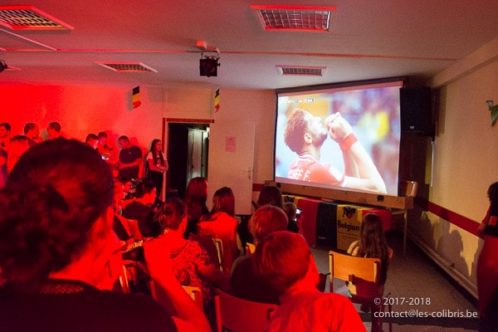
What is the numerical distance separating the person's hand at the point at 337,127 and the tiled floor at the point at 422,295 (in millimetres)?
2125

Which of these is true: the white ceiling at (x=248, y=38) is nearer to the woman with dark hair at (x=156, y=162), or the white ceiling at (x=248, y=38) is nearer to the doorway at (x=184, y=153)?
the woman with dark hair at (x=156, y=162)

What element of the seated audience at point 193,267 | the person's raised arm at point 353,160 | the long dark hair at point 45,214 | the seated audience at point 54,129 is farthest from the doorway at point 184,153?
the long dark hair at point 45,214

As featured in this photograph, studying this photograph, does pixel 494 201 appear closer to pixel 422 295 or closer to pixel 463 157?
pixel 422 295

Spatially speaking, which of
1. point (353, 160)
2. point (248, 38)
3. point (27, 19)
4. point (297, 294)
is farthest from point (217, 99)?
point (297, 294)

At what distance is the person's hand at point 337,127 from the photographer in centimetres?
706

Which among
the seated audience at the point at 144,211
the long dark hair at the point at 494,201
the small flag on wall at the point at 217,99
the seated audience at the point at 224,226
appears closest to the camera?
the long dark hair at the point at 494,201

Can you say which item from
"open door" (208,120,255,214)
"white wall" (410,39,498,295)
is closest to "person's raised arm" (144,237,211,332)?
"white wall" (410,39,498,295)

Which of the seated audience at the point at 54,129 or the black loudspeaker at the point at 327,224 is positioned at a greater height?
the seated audience at the point at 54,129

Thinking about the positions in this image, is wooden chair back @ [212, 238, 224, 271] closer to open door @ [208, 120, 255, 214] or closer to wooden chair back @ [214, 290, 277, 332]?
wooden chair back @ [214, 290, 277, 332]

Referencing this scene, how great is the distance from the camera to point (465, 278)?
4.69 metres

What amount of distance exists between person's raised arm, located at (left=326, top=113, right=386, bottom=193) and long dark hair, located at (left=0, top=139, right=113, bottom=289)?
614cm

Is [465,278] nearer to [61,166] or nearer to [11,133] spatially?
[61,166]

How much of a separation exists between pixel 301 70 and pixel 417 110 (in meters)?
1.80

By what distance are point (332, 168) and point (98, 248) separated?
22.0 feet
